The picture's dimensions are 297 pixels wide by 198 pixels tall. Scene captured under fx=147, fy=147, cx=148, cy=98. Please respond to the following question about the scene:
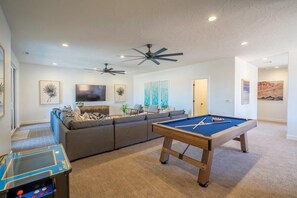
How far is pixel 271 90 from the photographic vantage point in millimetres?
7516

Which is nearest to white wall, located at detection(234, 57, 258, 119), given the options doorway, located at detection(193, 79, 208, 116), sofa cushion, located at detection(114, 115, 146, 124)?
doorway, located at detection(193, 79, 208, 116)

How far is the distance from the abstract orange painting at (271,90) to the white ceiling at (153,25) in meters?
3.62

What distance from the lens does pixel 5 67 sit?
2.73 meters

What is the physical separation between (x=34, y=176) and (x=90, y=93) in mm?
7773

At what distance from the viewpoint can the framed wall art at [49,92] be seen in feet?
23.2

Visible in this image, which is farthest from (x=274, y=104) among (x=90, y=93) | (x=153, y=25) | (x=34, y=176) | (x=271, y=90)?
(x=90, y=93)

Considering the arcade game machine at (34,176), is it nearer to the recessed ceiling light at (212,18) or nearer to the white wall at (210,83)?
the recessed ceiling light at (212,18)

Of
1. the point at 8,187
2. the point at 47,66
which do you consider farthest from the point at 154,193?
the point at 47,66

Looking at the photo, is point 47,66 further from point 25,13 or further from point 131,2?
point 131,2

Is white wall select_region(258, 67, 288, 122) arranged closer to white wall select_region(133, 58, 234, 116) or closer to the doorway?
the doorway

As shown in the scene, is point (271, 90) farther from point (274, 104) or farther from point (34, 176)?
point (34, 176)

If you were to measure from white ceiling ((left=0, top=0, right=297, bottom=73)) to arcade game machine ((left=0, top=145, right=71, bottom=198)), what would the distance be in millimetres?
2238

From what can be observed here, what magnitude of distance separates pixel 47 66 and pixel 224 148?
8207 mm

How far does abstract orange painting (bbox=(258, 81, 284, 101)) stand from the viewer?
23.7 ft
